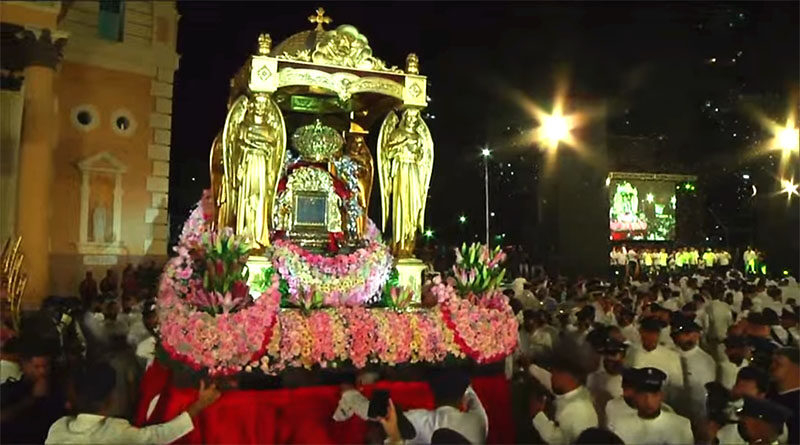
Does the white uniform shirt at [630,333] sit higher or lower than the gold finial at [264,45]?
lower

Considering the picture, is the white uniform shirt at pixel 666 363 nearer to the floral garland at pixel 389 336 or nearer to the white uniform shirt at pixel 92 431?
the floral garland at pixel 389 336

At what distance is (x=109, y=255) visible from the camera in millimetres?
17922

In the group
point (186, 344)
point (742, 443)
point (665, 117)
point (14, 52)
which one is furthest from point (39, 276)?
point (665, 117)

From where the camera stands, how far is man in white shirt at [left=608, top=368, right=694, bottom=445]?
12.8 ft

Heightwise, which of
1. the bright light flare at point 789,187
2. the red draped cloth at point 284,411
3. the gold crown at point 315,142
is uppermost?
the bright light flare at point 789,187

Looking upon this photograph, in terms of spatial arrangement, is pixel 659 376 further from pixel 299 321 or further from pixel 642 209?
pixel 642 209

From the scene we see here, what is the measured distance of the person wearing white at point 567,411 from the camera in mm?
4348

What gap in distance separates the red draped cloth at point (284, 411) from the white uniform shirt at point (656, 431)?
2.52 metres

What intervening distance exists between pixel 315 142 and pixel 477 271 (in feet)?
10.2

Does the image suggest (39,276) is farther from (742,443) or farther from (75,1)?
(742,443)

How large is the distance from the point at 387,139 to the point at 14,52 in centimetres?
1022

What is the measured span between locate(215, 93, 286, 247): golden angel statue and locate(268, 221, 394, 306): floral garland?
0.39 metres

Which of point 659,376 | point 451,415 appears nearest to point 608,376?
point 659,376

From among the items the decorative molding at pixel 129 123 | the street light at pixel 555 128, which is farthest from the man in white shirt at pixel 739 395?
the decorative molding at pixel 129 123
